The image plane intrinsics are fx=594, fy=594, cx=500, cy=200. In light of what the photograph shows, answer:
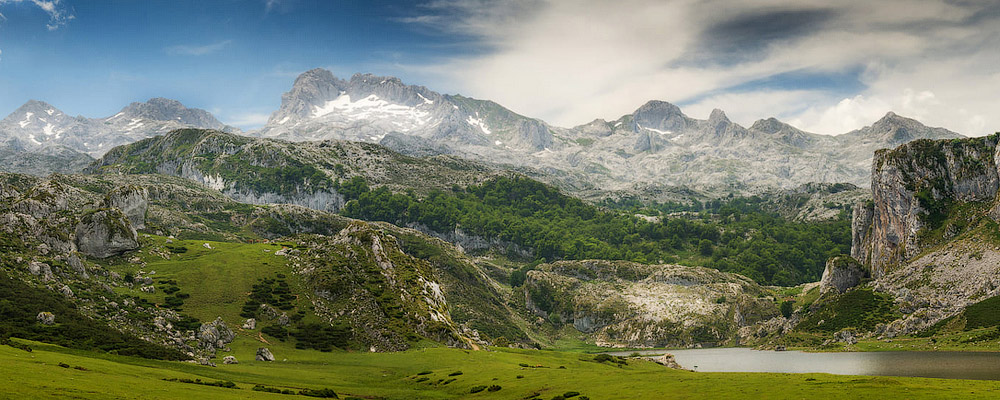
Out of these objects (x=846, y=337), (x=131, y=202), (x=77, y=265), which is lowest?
(x=846, y=337)

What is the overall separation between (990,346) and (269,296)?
530ft

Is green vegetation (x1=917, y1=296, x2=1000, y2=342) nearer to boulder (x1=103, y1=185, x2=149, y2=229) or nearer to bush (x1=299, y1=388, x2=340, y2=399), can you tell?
bush (x1=299, y1=388, x2=340, y2=399)

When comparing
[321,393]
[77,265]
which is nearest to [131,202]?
[77,265]

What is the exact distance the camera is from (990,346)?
13738 centimetres

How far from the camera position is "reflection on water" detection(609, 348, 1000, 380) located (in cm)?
10250

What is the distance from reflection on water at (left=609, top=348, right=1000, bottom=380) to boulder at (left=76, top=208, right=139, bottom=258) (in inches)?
5418

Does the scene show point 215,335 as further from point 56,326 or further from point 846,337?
point 846,337

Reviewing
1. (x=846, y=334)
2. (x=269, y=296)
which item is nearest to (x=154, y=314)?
(x=269, y=296)

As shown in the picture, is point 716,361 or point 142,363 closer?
point 142,363

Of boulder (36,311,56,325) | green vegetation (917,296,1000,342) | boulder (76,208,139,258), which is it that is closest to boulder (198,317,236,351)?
boulder (36,311,56,325)

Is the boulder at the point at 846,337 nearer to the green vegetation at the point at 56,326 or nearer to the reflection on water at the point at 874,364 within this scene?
the reflection on water at the point at 874,364

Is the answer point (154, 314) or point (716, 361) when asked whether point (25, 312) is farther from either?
point (716, 361)

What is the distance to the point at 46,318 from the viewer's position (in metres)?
78.5

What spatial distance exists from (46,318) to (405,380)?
48025mm
